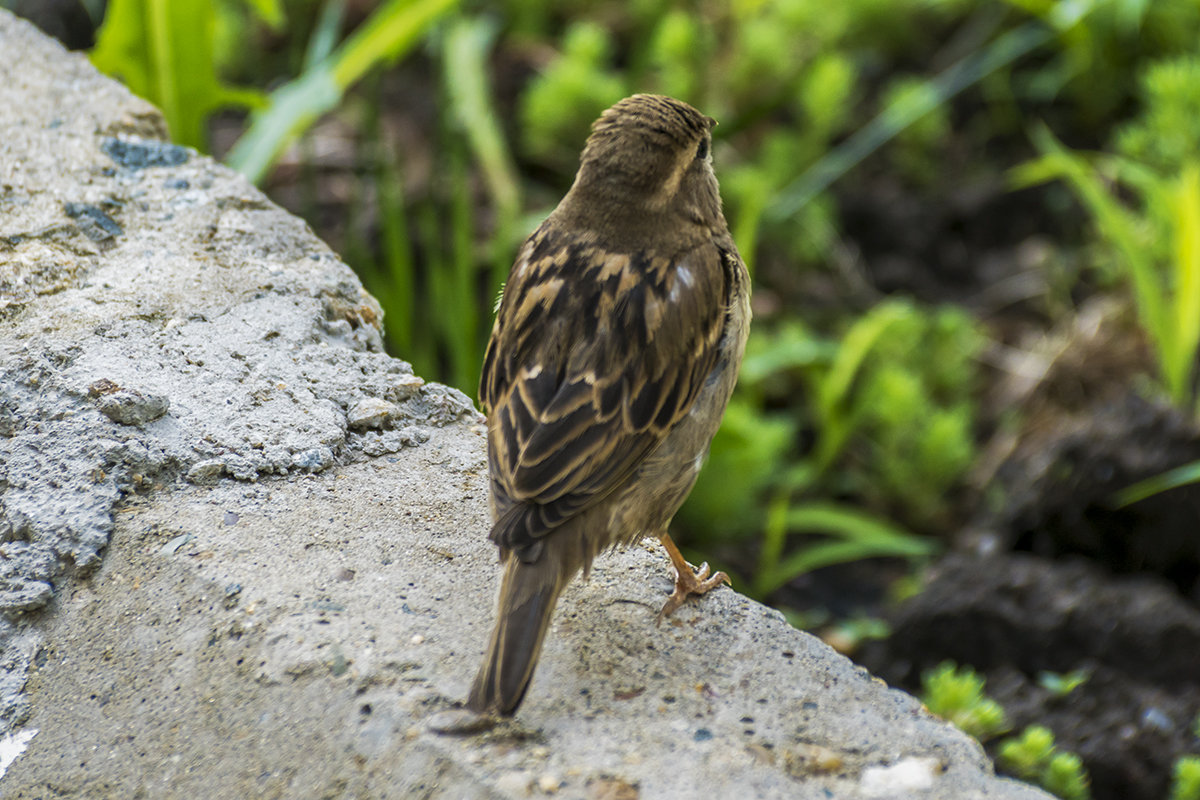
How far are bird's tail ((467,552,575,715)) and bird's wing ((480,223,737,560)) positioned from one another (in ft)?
0.16

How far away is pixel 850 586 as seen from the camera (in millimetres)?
4559

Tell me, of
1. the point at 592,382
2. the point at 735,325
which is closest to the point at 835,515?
the point at 735,325

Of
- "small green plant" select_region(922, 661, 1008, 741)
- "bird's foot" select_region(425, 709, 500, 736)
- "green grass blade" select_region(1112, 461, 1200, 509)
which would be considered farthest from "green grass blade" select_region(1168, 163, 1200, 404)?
"bird's foot" select_region(425, 709, 500, 736)

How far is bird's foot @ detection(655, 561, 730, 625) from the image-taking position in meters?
2.42

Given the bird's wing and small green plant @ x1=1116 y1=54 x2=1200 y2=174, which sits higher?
small green plant @ x1=1116 y1=54 x2=1200 y2=174

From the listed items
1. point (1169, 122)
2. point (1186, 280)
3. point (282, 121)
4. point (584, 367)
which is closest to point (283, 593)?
point (584, 367)

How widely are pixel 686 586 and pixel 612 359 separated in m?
0.46

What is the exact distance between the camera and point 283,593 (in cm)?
227

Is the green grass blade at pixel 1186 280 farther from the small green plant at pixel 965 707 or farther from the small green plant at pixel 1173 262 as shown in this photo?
the small green plant at pixel 965 707

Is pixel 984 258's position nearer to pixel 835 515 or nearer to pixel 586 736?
pixel 835 515

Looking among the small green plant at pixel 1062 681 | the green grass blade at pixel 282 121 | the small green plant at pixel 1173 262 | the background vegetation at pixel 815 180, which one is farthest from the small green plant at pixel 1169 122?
the green grass blade at pixel 282 121

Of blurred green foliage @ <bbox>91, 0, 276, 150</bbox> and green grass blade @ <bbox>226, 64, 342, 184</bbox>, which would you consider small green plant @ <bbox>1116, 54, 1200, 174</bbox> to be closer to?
green grass blade @ <bbox>226, 64, 342, 184</bbox>

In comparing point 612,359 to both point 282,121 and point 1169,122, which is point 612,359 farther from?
point 1169,122

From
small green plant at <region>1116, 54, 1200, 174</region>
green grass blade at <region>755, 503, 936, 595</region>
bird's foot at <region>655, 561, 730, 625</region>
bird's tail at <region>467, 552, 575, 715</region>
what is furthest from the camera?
small green plant at <region>1116, 54, 1200, 174</region>
